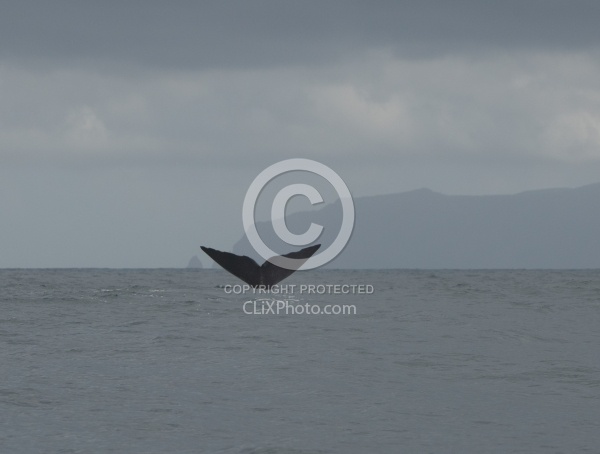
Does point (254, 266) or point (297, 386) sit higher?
point (254, 266)

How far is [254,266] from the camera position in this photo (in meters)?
24.5

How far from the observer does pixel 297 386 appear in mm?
13711

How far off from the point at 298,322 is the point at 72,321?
6597mm

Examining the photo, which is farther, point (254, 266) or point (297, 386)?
point (254, 266)

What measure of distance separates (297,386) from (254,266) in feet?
35.8

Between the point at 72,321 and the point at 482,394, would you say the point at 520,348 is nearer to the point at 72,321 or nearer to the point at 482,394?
the point at 482,394

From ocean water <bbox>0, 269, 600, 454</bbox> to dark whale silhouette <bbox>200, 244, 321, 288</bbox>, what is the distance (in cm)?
146

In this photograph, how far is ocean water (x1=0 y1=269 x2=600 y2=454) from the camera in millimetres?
10188

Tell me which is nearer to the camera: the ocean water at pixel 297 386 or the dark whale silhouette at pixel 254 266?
the ocean water at pixel 297 386

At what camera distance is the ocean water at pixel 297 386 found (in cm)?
1019

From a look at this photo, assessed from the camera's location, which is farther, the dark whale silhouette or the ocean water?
the dark whale silhouette

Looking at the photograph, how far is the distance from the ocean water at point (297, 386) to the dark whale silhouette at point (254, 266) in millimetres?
1461

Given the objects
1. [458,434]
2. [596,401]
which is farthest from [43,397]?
[596,401]

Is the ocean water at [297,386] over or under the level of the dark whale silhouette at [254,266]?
under
